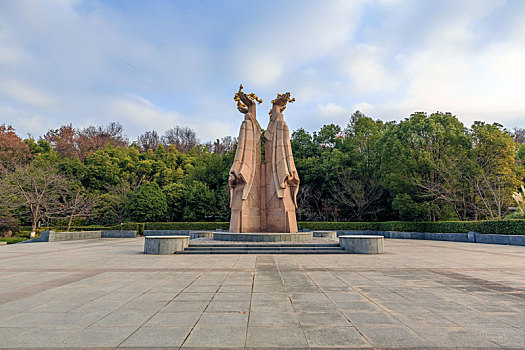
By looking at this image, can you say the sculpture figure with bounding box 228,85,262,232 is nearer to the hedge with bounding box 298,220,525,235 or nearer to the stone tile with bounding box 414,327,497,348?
the hedge with bounding box 298,220,525,235

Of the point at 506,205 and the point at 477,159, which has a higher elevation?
the point at 477,159

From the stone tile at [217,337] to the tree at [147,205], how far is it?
26.1 meters

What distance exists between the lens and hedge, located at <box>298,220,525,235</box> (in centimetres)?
1644

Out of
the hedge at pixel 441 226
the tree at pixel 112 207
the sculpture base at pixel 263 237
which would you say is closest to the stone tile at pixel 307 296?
the sculpture base at pixel 263 237

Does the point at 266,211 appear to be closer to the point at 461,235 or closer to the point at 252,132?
the point at 252,132

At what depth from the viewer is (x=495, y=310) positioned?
14.5 feet

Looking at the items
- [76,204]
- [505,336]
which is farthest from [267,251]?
[76,204]

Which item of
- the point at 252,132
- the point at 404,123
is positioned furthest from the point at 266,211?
the point at 404,123

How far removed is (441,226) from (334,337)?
20846 mm

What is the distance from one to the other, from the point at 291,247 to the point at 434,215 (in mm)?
16691

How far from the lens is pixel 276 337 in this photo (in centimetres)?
339

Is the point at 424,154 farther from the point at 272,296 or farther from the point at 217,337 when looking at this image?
the point at 217,337

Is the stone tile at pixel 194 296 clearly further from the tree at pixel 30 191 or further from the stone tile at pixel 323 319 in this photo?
the tree at pixel 30 191

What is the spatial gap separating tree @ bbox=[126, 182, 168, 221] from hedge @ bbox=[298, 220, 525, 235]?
12.6m
